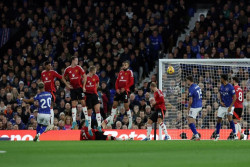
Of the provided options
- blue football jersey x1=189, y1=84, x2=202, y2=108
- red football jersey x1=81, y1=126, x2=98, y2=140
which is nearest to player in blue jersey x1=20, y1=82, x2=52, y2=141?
red football jersey x1=81, y1=126, x2=98, y2=140

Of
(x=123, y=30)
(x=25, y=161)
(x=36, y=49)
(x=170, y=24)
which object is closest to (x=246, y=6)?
(x=170, y=24)

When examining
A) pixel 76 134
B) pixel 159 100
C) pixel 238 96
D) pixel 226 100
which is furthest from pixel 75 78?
pixel 238 96

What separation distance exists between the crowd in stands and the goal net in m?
0.57

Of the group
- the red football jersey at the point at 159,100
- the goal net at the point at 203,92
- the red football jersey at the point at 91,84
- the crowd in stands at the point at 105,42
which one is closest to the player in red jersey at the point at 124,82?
the red football jersey at the point at 91,84

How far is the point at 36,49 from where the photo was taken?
24.4 meters

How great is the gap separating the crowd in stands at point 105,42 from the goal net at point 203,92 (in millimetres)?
575

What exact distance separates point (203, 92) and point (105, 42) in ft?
19.3

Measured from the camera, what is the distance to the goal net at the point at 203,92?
63.7 ft

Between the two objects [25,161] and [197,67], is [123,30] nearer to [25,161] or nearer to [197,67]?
[197,67]

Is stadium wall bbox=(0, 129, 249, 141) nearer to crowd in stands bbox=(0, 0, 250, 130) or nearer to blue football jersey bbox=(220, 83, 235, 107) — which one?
crowd in stands bbox=(0, 0, 250, 130)

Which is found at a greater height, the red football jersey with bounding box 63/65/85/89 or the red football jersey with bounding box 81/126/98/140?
the red football jersey with bounding box 63/65/85/89

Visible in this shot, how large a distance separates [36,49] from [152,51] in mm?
4854

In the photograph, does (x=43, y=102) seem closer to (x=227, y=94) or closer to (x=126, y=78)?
(x=126, y=78)

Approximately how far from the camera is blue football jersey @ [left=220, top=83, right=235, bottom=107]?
16594 mm
